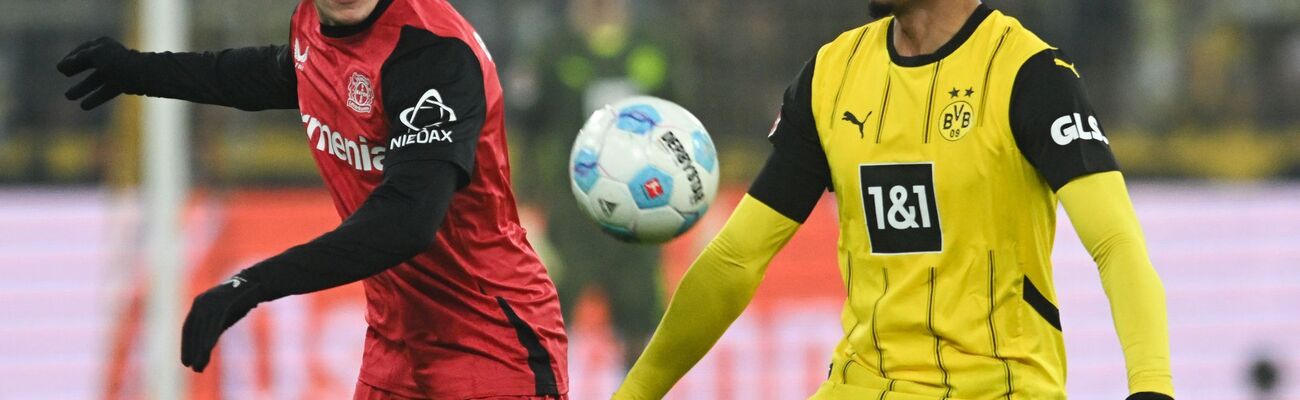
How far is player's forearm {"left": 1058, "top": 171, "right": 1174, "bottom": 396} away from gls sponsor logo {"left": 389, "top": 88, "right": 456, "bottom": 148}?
121cm

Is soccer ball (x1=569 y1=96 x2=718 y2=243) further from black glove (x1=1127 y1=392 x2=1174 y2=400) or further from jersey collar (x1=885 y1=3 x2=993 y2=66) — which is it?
black glove (x1=1127 y1=392 x2=1174 y2=400)

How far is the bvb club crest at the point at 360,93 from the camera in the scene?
364 centimetres

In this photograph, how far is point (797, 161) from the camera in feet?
12.3

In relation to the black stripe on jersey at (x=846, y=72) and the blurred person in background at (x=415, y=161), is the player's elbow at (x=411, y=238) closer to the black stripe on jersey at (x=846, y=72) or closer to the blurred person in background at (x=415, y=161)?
the blurred person in background at (x=415, y=161)

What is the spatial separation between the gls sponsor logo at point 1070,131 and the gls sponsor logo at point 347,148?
139 centimetres

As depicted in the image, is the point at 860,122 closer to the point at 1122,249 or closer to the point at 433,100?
the point at 1122,249

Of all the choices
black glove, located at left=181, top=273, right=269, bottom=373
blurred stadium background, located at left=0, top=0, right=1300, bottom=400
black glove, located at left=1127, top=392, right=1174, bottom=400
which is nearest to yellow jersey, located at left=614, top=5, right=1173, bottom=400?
black glove, located at left=1127, top=392, right=1174, bottom=400

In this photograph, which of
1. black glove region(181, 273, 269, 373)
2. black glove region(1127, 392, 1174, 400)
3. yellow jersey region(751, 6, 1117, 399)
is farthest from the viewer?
yellow jersey region(751, 6, 1117, 399)

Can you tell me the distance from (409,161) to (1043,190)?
1.26 m

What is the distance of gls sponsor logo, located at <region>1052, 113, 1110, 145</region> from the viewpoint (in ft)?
10.8

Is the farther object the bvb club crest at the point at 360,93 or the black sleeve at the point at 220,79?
the black sleeve at the point at 220,79

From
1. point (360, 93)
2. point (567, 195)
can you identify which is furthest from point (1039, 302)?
point (567, 195)

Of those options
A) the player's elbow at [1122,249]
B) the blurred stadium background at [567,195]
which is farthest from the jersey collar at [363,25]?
the blurred stadium background at [567,195]

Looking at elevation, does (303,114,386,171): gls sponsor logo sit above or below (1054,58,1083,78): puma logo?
below
